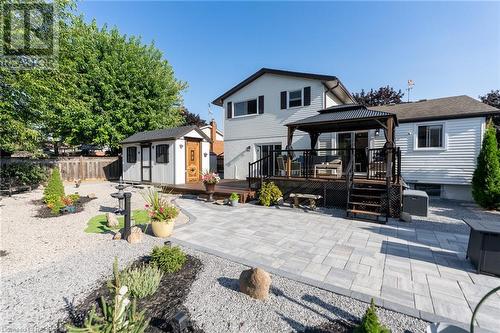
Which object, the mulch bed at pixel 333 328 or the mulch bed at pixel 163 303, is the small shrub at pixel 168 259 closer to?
the mulch bed at pixel 163 303

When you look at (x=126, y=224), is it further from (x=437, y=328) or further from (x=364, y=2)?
(x=364, y=2)

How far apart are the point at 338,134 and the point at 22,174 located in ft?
55.5

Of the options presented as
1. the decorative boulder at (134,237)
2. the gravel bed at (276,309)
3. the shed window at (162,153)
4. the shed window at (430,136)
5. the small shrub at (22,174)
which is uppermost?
the shed window at (430,136)

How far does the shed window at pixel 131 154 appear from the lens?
14.7 metres

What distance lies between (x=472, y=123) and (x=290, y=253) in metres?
11.0

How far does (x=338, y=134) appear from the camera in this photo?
1226 centimetres

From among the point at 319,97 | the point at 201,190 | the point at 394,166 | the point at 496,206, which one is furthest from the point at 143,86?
the point at 496,206

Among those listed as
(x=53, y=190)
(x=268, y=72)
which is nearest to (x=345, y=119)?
(x=268, y=72)

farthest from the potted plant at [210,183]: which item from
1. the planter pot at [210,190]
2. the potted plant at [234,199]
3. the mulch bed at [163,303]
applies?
the mulch bed at [163,303]

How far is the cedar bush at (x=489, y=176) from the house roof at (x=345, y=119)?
384 cm

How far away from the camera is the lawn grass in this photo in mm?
5737

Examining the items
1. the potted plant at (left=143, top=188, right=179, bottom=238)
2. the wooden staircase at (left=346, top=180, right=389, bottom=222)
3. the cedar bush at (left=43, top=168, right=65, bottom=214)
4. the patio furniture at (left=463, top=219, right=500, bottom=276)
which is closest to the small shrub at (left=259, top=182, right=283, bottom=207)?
the wooden staircase at (left=346, top=180, right=389, bottom=222)

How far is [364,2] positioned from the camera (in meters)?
7.80

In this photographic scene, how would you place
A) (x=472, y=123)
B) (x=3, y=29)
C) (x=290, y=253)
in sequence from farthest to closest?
(x=472, y=123)
(x=3, y=29)
(x=290, y=253)
